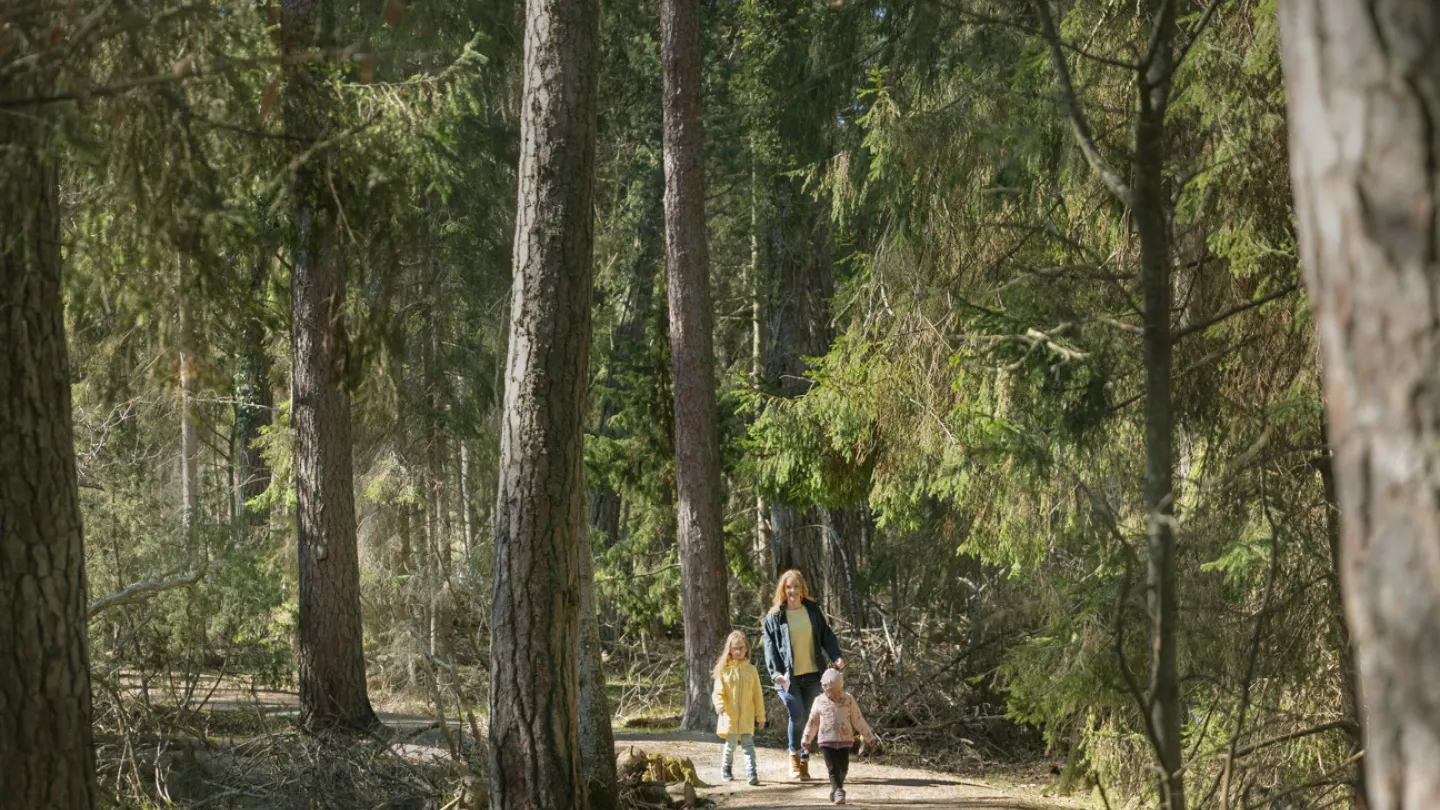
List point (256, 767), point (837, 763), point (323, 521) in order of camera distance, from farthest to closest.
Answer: point (323, 521) → point (256, 767) → point (837, 763)

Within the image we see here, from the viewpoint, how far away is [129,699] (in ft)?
33.5

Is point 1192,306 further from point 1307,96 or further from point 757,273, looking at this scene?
point 757,273

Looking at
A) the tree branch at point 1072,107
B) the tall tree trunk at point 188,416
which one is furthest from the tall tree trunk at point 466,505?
the tree branch at point 1072,107

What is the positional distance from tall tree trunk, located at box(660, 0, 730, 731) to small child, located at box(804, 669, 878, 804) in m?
3.60

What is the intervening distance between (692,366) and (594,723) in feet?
15.9

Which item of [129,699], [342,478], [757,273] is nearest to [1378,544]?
[129,699]

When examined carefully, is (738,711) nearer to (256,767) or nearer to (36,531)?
(256,767)

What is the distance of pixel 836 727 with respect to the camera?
31.0ft

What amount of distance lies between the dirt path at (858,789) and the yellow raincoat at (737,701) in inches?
17.5

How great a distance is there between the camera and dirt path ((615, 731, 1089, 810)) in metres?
9.67

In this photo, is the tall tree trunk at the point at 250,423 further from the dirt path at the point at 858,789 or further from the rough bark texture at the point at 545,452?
the rough bark texture at the point at 545,452

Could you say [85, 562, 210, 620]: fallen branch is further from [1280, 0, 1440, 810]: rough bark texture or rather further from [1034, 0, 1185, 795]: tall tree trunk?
[1280, 0, 1440, 810]: rough bark texture

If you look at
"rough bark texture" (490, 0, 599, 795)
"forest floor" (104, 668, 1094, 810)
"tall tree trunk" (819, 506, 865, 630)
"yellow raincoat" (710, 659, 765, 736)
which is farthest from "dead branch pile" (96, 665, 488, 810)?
"tall tree trunk" (819, 506, 865, 630)

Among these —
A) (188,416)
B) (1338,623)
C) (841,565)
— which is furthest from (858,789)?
(841,565)
